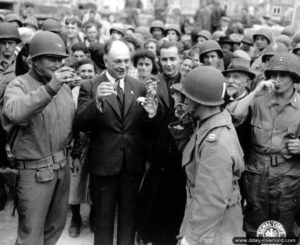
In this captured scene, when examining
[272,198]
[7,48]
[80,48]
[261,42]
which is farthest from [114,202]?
[261,42]

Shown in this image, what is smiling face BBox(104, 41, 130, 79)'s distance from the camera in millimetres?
3957

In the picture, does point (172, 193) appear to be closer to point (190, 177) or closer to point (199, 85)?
point (190, 177)

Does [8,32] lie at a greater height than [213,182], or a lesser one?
greater

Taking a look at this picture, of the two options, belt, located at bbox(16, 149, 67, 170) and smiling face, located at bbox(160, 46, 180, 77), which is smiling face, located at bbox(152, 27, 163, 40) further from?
belt, located at bbox(16, 149, 67, 170)

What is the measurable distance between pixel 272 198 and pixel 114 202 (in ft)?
5.13

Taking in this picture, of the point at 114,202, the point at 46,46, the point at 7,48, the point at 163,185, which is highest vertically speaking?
the point at 46,46

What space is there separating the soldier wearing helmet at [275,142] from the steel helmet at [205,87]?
0.72m

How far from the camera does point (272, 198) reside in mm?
3779

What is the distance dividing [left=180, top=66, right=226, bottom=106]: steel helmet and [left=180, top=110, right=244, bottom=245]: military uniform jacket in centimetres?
13

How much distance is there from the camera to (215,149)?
2.80m

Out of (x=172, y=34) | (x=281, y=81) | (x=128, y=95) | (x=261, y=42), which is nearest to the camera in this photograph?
(x=281, y=81)

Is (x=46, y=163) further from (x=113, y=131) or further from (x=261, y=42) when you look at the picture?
(x=261, y=42)

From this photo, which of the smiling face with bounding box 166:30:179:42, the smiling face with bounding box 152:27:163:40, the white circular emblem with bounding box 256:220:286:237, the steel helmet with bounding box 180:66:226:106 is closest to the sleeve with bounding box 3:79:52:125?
the steel helmet with bounding box 180:66:226:106

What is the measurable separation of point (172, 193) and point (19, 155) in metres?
1.61
